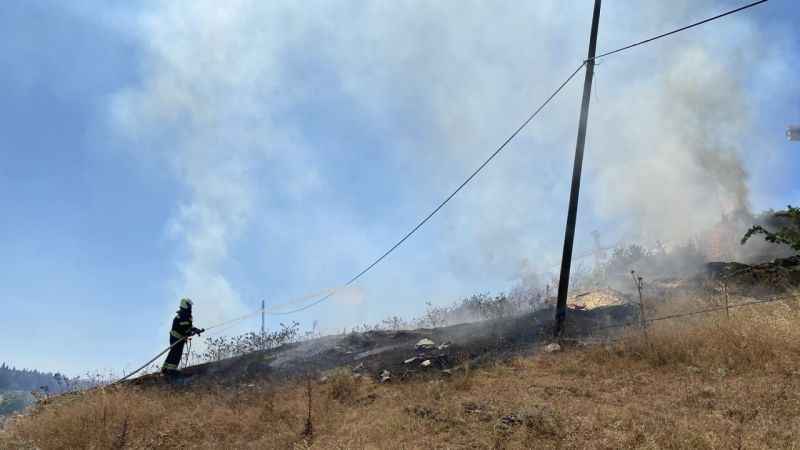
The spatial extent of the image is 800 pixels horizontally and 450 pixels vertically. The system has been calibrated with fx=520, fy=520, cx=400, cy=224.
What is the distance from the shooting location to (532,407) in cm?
707

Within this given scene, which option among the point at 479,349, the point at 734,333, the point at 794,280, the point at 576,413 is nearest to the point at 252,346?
the point at 479,349

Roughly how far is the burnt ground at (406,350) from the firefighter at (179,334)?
38 cm

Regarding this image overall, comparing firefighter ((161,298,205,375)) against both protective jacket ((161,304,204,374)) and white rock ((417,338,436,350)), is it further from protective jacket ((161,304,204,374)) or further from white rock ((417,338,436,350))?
white rock ((417,338,436,350))

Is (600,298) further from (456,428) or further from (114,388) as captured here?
(114,388)

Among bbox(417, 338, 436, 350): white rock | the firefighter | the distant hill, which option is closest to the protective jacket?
the firefighter

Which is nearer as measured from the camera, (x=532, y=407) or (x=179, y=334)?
(x=532, y=407)

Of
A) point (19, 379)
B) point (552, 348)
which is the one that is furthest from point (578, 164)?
point (19, 379)

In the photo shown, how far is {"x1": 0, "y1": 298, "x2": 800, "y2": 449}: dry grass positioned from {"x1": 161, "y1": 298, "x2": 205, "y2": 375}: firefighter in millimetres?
1765

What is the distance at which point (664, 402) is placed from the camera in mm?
6902

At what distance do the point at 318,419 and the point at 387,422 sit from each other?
57.2 inches

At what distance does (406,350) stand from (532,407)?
17.7 feet

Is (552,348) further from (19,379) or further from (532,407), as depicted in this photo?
(19,379)

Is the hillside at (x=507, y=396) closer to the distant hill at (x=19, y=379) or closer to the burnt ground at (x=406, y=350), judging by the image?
the burnt ground at (x=406, y=350)

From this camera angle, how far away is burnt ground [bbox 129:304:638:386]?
10.8 m
